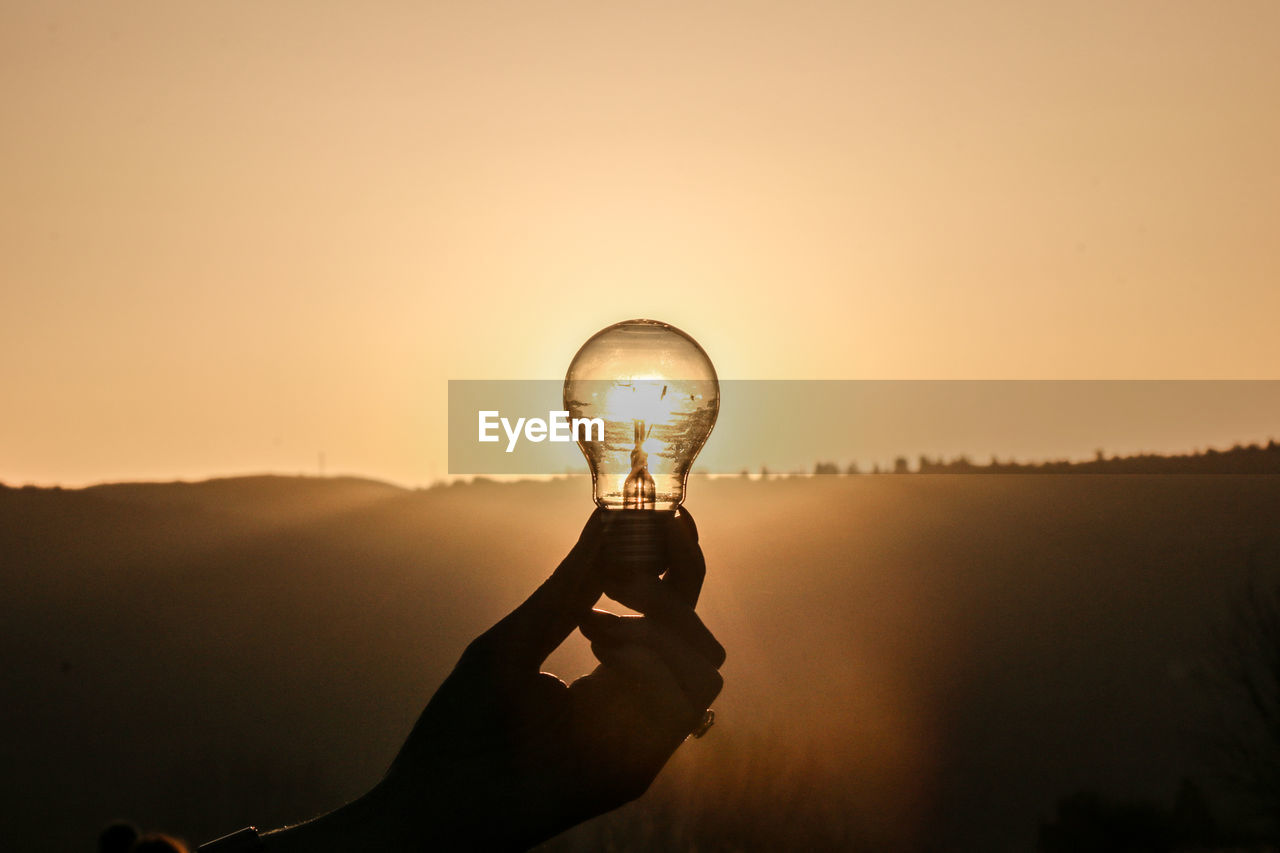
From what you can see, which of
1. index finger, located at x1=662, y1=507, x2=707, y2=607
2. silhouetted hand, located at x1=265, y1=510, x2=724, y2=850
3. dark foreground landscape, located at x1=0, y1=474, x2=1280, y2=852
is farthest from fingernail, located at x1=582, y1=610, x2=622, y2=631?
dark foreground landscape, located at x1=0, y1=474, x2=1280, y2=852

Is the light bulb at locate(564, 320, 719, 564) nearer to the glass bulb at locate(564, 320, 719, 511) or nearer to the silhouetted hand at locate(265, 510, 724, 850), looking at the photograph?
the glass bulb at locate(564, 320, 719, 511)

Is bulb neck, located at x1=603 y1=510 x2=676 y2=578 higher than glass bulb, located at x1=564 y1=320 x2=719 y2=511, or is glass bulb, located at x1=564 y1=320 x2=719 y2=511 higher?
glass bulb, located at x1=564 y1=320 x2=719 y2=511

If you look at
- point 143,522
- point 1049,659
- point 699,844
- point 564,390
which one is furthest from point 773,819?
point 143,522

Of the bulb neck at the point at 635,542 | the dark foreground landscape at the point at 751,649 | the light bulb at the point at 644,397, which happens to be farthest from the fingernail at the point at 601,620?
the dark foreground landscape at the point at 751,649

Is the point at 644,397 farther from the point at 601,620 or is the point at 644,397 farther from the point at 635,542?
the point at 601,620

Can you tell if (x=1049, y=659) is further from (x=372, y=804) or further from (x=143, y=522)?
(x=372, y=804)

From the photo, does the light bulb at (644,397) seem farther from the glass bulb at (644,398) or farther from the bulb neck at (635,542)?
the bulb neck at (635,542)

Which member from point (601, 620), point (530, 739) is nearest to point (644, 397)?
point (601, 620)
